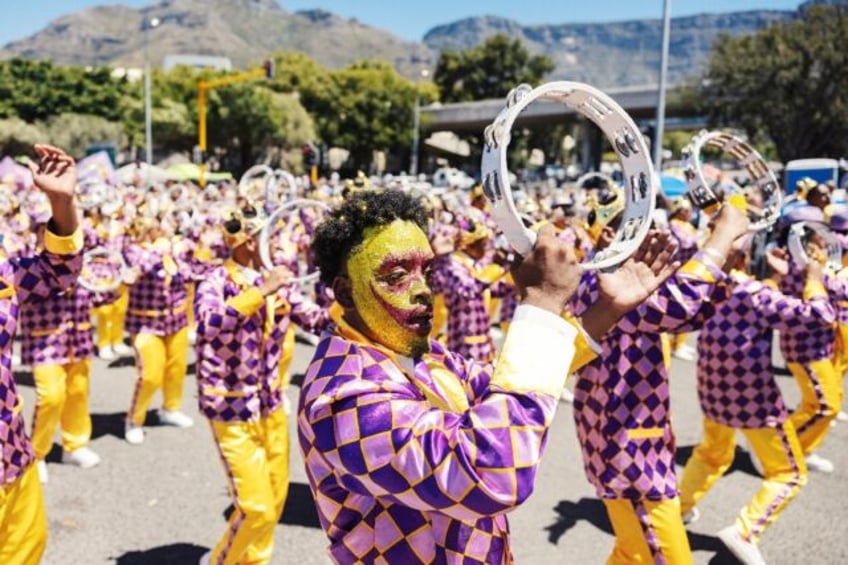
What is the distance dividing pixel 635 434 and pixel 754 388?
4.89ft

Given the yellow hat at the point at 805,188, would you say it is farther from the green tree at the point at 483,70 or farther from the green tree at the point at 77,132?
the green tree at the point at 483,70

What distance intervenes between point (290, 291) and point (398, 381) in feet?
9.65

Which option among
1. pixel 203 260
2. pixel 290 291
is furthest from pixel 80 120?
pixel 290 291

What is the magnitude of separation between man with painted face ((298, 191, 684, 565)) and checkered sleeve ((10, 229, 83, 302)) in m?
1.75

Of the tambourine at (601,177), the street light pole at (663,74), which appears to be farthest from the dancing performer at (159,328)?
the street light pole at (663,74)

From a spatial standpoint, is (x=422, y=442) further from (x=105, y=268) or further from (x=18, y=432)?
(x=105, y=268)

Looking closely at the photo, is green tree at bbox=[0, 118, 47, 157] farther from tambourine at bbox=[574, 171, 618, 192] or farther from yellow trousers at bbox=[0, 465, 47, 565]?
yellow trousers at bbox=[0, 465, 47, 565]

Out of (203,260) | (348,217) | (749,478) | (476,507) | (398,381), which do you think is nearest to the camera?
(476,507)

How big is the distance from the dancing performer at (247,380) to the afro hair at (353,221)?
6.60 ft

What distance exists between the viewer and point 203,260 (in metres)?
8.48

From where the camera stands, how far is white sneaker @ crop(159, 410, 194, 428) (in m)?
7.42

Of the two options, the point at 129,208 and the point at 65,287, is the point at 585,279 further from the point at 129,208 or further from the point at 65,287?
the point at 129,208

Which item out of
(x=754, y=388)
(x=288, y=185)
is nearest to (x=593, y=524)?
(x=754, y=388)

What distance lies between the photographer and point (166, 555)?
4758mm
